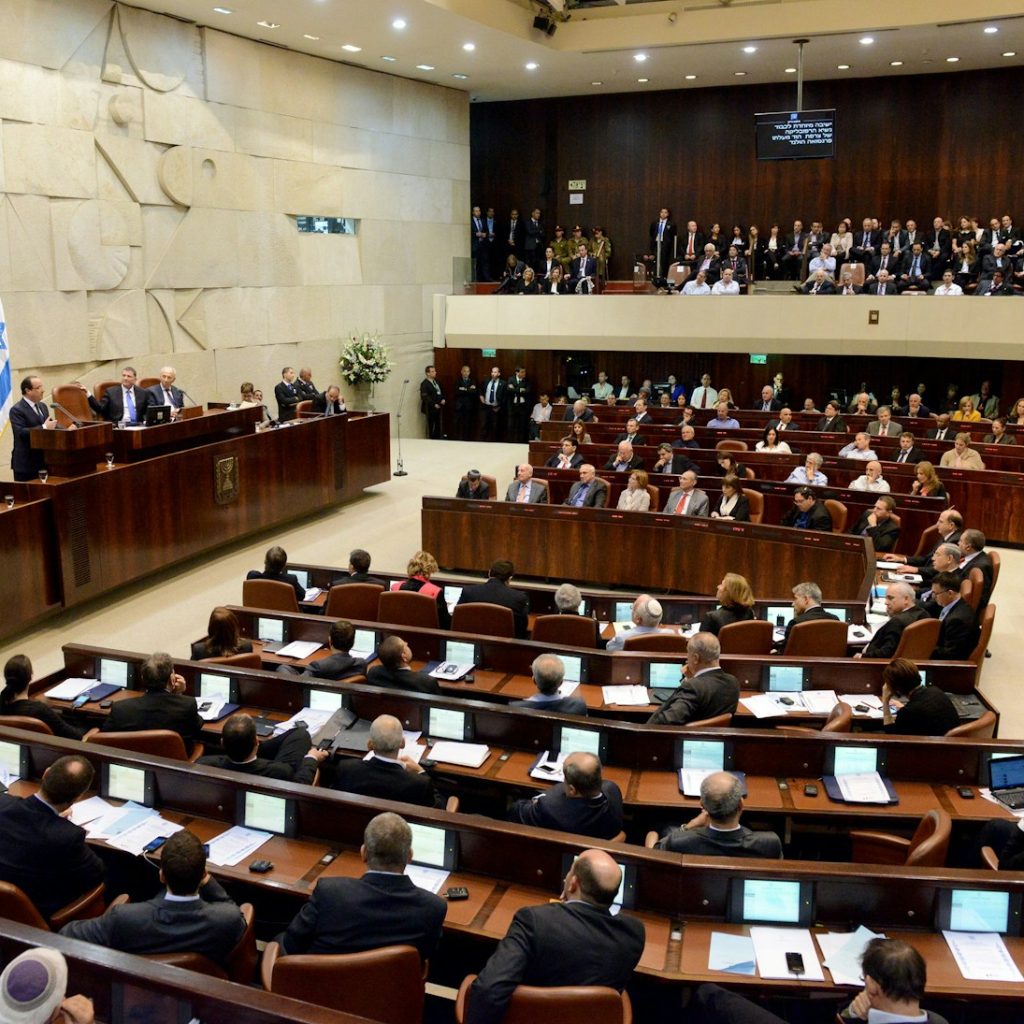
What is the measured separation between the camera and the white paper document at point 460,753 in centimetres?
520

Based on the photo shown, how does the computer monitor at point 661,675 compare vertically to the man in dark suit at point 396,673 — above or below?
below

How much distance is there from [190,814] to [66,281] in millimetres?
9359

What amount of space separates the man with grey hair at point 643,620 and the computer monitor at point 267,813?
2727 mm

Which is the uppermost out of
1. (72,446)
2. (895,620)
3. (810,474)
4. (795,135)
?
(795,135)

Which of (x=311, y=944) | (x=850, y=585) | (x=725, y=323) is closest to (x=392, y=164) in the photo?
(x=725, y=323)

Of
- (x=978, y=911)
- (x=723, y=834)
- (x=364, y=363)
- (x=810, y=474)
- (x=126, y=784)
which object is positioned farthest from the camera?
(x=364, y=363)

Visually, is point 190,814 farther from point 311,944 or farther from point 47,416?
point 47,416

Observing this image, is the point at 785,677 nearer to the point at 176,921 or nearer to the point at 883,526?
the point at 176,921

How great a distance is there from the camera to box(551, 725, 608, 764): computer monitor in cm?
523

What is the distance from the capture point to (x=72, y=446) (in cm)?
927

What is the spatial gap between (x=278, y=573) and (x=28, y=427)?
10.8 feet

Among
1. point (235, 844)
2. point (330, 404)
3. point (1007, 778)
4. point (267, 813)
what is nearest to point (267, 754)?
point (267, 813)

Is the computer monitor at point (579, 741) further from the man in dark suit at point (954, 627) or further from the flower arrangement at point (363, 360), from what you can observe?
the flower arrangement at point (363, 360)

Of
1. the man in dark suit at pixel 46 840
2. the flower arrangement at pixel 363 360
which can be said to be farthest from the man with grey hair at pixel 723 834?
the flower arrangement at pixel 363 360
